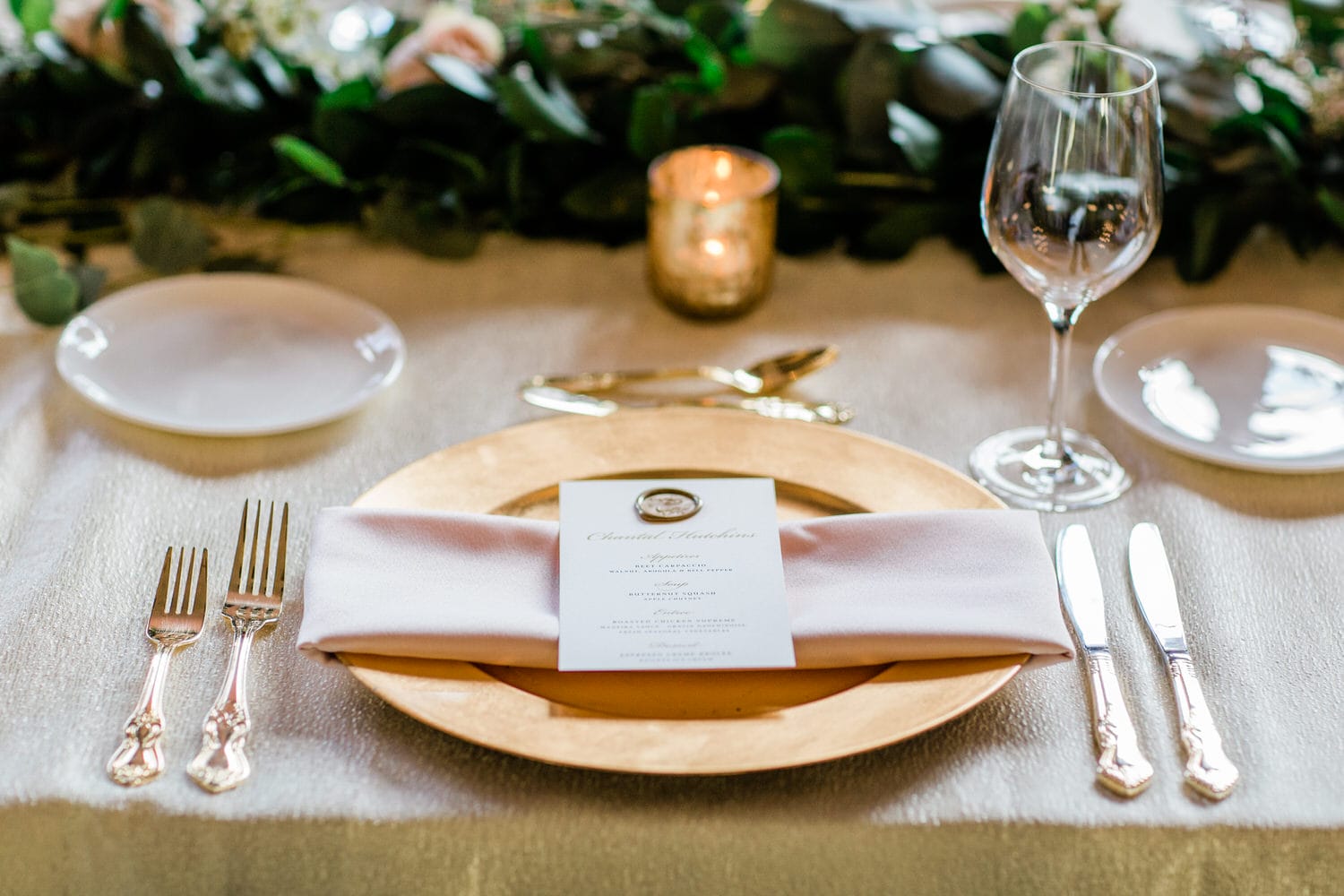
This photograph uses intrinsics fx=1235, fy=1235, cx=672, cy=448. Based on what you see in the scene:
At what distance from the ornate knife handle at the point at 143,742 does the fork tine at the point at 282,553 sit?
84mm

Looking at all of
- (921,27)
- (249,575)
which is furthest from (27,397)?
(921,27)

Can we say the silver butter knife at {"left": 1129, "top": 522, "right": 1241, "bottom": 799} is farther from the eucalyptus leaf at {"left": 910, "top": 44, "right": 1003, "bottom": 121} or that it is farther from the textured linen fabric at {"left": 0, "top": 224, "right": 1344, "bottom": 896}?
the eucalyptus leaf at {"left": 910, "top": 44, "right": 1003, "bottom": 121}

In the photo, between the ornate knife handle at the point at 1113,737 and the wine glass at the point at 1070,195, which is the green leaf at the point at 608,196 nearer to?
the wine glass at the point at 1070,195

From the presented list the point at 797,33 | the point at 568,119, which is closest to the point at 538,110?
the point at 568,119

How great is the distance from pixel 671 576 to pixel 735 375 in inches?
12.5

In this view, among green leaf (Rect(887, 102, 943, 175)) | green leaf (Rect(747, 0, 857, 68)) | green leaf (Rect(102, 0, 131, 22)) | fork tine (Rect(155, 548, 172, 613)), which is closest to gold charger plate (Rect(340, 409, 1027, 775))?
fork tine (Rect(155, 548, 172, 613))

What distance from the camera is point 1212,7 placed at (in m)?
1.32

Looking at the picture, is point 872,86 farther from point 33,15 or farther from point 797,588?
point 33,15

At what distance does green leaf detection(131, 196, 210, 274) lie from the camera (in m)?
1.12

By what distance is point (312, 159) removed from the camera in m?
1.12

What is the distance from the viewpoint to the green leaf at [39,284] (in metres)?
1.03

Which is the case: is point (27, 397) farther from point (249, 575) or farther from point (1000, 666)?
point (1000, 666)

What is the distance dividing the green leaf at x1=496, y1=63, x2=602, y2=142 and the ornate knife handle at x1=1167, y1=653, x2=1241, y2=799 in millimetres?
722

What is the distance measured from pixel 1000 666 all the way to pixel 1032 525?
110 mm
